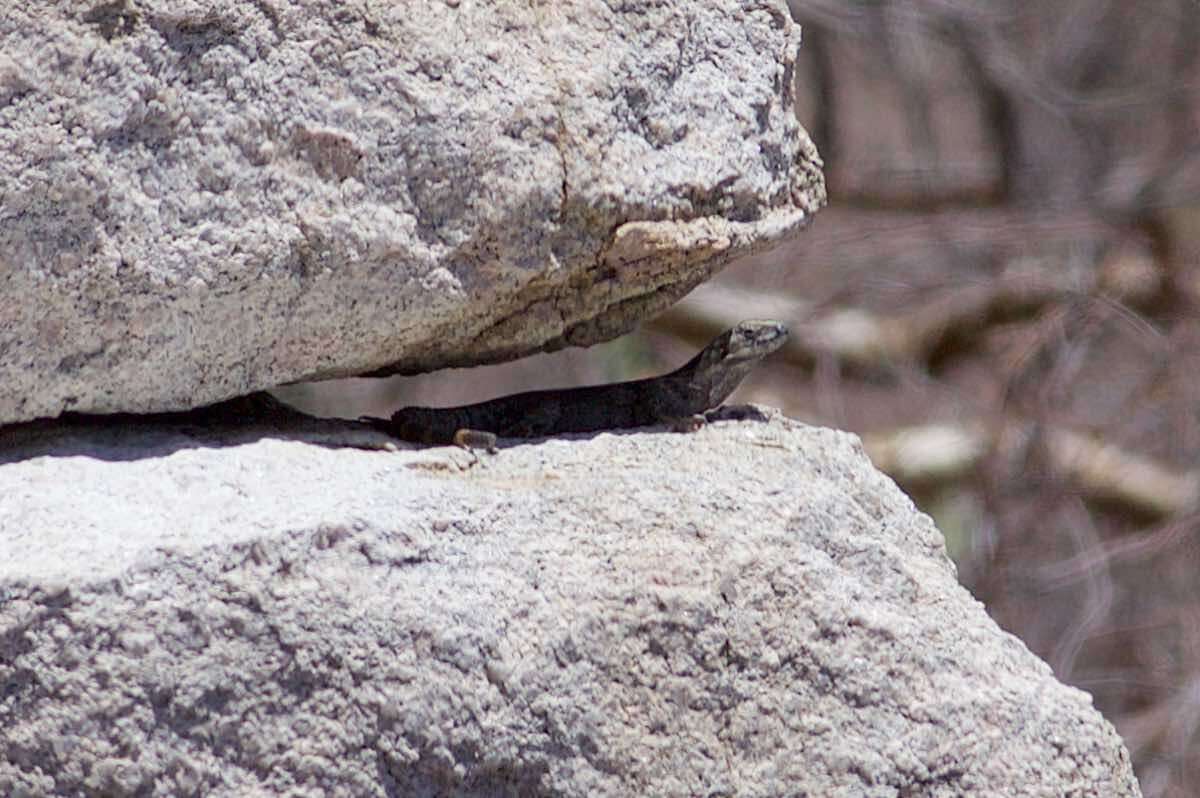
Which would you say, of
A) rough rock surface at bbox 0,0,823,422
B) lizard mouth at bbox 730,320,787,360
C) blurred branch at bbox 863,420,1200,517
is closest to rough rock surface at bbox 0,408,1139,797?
rough rock surface at bbox 0,0,823,422

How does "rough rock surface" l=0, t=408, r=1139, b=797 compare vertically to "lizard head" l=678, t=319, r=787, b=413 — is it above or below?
above

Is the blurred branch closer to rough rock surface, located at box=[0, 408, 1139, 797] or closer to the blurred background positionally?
the blurred background

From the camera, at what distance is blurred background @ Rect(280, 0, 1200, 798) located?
4.98 m

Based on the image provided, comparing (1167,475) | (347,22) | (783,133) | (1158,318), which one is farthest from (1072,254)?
(347,22)

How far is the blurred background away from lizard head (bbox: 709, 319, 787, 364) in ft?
8.47

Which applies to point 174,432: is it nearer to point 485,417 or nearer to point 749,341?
point 485,417

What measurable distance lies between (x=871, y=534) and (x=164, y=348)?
64 cm

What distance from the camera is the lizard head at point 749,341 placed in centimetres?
207

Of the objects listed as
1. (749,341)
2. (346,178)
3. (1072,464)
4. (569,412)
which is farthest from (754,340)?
(1072,464)

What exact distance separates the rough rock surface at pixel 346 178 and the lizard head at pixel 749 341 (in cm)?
34

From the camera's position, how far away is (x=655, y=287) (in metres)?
1.73

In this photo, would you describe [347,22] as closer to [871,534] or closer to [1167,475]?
[871,534]

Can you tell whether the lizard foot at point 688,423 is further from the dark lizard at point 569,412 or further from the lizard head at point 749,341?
the lizard head at point 749,341

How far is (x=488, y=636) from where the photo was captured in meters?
1.42
